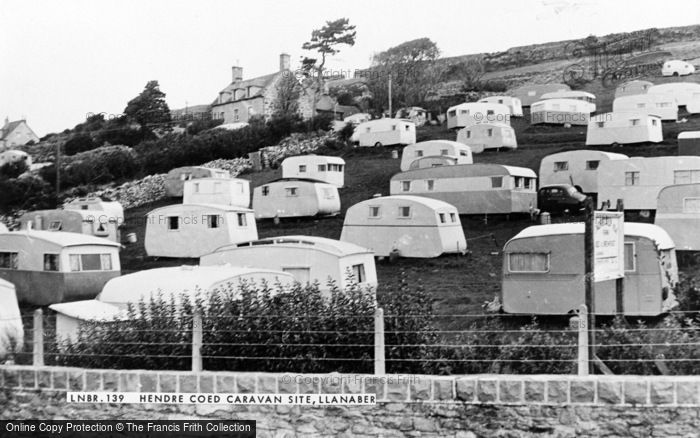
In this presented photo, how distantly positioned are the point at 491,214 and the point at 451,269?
6.14 m

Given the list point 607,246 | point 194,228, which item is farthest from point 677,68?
point 607,246

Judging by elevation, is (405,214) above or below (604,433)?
above

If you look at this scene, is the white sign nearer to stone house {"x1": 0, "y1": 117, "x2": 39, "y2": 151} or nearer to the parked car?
stone house {"x1": 0, "y1": 117, "x2": 39, "y2": 151}

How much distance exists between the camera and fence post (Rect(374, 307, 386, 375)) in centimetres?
655

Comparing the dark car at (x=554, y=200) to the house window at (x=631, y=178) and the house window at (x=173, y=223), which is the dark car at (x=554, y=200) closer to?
the house window at (x=631, y=178)

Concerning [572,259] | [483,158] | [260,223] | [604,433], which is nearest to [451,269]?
[572,259]

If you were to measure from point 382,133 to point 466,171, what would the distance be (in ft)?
37.9

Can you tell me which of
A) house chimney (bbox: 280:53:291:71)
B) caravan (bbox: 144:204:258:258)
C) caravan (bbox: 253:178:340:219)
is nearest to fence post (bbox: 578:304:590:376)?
house chimney (bbox: 280:53:291:71)

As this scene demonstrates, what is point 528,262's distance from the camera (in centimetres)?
1239

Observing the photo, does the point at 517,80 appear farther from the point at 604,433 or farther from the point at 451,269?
the point at 604,433

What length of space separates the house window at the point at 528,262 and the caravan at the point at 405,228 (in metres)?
5.17

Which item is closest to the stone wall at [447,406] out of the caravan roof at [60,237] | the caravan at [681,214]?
the caravan roof at [60,237]

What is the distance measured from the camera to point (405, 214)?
18.4m

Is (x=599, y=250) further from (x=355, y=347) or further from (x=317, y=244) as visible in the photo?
(x=317, y=244)
